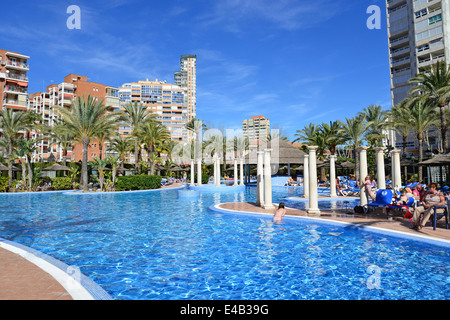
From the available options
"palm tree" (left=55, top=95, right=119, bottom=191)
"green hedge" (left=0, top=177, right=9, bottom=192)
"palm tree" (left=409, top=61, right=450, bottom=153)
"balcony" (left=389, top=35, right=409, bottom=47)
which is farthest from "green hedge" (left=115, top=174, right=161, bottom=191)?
"balcony" (left=389, top=35, right=409, bottom=47)

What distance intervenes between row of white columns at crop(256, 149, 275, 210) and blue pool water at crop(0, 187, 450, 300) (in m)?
2.30

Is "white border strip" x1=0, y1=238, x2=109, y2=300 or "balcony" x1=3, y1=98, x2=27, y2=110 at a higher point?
"balcony" x1=3, y1=98, x2=27, y2=110

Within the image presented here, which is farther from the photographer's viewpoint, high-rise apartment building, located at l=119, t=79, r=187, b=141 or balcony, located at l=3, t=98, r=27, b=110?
high-rise apartment building, located at l=119, t=79, r=187, b=141

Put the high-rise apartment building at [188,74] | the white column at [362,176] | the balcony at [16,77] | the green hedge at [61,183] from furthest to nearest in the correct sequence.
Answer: the high-rise apartment building at [188,74] < the balcony at [16,77] < the green hedge at [61,183] < the white column at [362,176]

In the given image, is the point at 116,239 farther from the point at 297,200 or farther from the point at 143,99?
the point at 143,99

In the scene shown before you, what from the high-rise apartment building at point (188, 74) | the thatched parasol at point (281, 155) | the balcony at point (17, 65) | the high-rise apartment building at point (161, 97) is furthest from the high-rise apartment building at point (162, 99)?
the thatched parasol at point (281, 155)

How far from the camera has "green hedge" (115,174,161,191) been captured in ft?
88.5

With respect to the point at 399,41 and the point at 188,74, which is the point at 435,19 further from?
the point at 188,74

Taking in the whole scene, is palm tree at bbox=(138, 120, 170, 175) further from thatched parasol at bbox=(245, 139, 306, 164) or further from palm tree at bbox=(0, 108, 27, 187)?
palm tree at bbox=(0, 108, 27, 187)

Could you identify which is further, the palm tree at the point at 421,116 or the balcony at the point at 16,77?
the balcony at the point at 16,77

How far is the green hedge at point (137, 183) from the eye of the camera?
27.0m

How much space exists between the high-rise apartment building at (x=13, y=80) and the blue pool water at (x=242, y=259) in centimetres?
5385

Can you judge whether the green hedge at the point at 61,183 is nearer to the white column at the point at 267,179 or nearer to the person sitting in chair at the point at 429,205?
the white column at the point at 267,179
